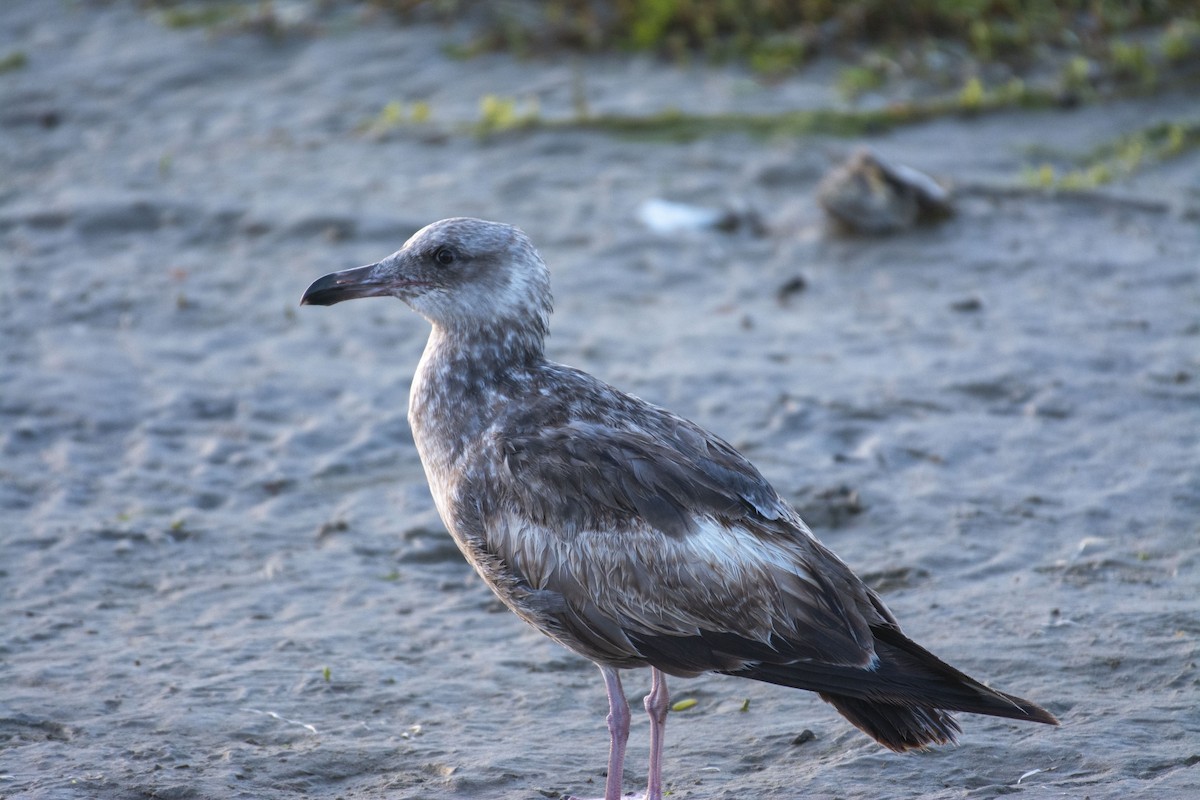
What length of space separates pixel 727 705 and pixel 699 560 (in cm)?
107

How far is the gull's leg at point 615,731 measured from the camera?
15.6 ft

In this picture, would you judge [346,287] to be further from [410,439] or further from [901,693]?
[901,693]

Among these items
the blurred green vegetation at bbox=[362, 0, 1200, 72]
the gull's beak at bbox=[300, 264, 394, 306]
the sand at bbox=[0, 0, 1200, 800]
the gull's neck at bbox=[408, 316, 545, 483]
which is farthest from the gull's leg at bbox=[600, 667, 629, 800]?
the blurred green vegetation at bbox=[362, 0, 1200, 72]

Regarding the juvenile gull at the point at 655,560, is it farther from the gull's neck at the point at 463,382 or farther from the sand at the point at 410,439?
the sand at the point at 410,439

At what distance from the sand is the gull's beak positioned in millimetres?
1372

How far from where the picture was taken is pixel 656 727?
16.0 ft

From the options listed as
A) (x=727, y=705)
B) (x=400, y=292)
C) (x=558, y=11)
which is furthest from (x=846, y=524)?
(x=558, y=11)

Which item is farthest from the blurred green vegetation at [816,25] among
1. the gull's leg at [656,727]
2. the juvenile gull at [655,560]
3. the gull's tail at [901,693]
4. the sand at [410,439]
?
the gull's tail at [901,693]

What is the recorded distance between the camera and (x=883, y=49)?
1202cm

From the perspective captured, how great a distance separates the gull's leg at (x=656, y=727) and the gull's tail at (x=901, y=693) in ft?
1.35

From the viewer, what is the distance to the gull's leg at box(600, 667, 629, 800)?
476 centimetres

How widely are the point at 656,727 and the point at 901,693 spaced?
2.77 feet

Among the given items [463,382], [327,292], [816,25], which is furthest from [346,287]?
[816,25]

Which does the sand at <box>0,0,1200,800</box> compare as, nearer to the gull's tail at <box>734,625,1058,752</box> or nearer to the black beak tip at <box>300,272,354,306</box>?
the gull's tail at <box>734,625,1058,752</box>
